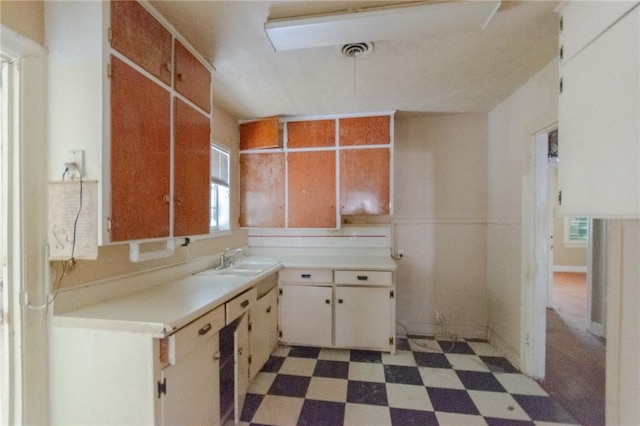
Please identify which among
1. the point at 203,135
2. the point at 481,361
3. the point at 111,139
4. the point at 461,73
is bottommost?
the point at 481,361

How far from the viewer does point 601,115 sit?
Answer: 120 cm

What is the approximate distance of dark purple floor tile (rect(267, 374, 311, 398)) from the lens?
212 cm

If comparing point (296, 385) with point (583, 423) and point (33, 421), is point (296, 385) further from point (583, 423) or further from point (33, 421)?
point (583, 423)

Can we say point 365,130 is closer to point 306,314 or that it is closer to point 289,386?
point 306,314

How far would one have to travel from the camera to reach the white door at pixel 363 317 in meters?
2.68

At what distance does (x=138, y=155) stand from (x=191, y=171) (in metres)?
0.44

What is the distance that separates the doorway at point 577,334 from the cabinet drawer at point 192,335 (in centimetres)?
204

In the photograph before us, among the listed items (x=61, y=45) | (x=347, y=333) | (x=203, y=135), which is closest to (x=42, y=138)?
(x=61, y=45)

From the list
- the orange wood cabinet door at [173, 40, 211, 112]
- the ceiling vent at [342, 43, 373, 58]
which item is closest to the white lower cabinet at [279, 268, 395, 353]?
the orange wood cabinet door at [173, 40, 211, 112]

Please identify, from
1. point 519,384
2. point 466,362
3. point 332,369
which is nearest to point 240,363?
point 332,369

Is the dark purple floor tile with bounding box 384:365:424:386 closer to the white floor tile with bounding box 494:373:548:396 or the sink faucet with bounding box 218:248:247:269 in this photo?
the white floor tile with bounding box 494:373:548:396

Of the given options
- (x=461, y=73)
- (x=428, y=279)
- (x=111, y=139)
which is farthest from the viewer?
(x=428, y=279)

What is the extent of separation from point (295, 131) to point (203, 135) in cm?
130

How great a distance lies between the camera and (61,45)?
50.0 inches
